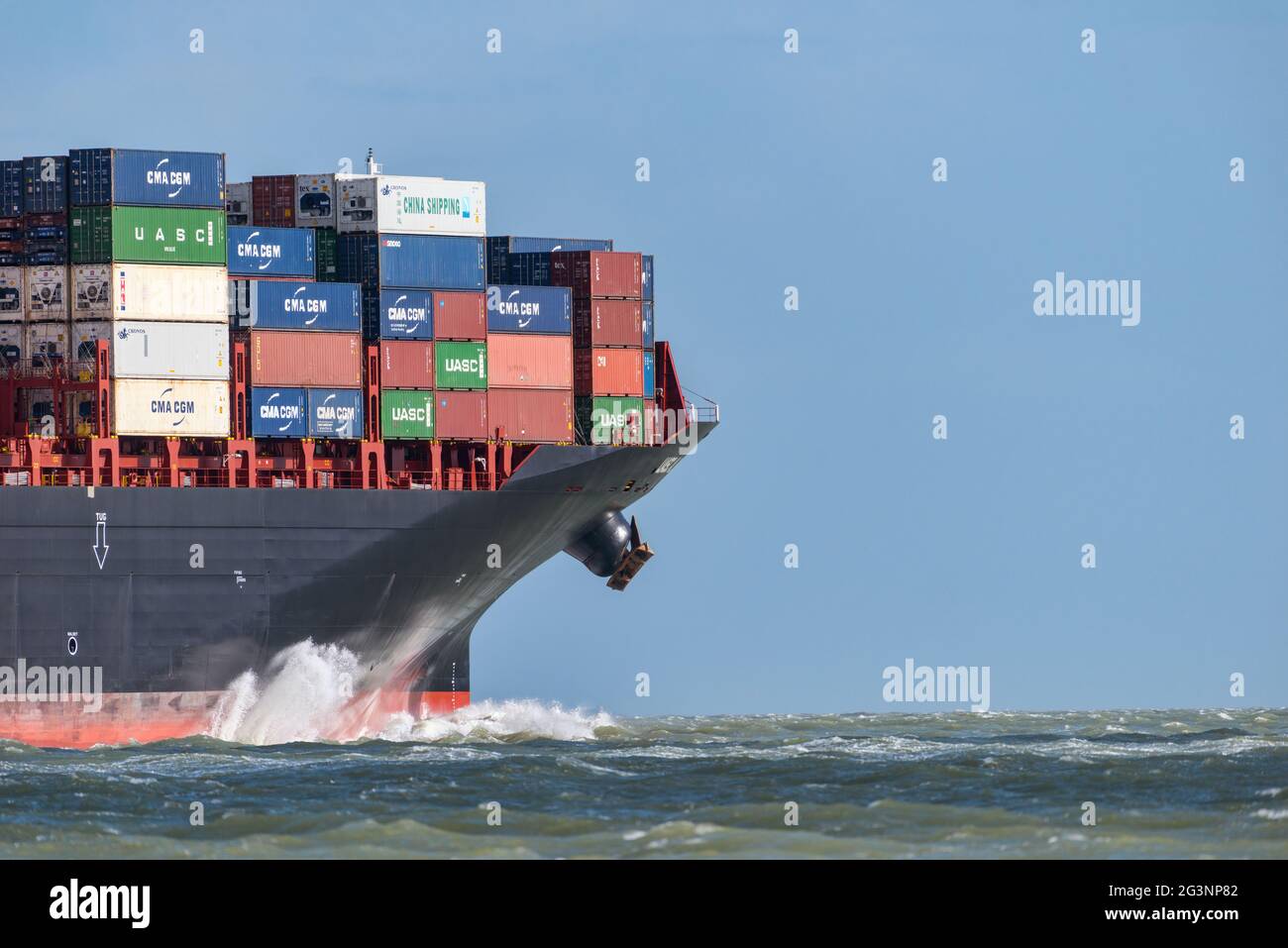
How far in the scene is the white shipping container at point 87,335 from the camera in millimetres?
53562

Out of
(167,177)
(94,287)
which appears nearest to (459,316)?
(167,177)

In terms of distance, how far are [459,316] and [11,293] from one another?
42.0ft

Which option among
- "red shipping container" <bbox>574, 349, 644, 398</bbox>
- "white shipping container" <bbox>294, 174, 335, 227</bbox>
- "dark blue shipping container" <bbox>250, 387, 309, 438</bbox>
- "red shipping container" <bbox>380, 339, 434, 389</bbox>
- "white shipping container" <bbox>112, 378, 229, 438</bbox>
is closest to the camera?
"white shipping container" <bbox>112, 378, 229, 438</bbox>

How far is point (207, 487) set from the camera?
176 feet

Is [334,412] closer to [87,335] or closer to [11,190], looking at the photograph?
[87,335]

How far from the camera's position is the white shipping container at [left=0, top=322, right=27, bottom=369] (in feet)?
177

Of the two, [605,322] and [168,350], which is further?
[605,322]

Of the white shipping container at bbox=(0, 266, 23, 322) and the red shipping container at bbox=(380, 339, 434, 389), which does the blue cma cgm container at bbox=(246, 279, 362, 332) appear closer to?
the red shipping container at bbox=(380, 339, 434, 389)

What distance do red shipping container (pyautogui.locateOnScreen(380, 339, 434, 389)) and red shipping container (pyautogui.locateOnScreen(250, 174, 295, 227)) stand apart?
5.50m

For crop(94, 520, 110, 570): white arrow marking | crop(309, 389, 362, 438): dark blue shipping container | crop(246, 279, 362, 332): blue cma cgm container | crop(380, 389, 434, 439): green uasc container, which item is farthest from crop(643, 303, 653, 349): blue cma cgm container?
crop(94, 520, 110, 570): white arrow marking

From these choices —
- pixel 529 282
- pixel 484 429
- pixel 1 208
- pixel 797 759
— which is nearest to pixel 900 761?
pixel 797 759

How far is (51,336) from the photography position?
53938mm

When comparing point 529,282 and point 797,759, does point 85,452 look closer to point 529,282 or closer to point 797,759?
point 529,282
